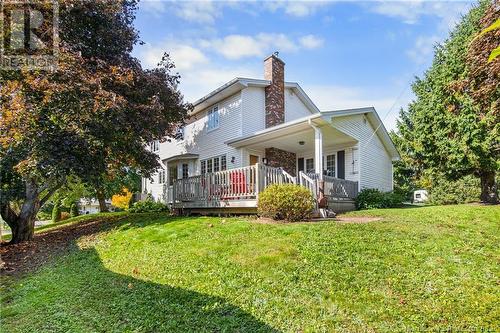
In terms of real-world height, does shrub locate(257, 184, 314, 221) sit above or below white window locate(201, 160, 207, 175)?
below

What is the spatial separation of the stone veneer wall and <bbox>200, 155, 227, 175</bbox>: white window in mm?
2327

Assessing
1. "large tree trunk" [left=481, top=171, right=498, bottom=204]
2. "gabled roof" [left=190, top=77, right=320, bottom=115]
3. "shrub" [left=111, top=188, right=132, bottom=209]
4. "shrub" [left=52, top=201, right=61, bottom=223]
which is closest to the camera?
"gabled roof" [left=190, top=77, right=320, bottom=115]

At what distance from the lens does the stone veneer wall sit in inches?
631

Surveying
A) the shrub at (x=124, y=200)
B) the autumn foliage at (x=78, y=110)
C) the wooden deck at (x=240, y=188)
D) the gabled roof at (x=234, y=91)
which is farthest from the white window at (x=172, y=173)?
the autumn foliage at (x=78, y=110)

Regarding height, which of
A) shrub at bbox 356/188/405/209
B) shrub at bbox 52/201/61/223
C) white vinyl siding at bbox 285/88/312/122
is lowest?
shrub at bbox 52/201/61/223

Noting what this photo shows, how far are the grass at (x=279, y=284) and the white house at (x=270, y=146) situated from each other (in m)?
4.16

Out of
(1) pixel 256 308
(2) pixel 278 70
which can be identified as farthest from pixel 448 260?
(2) pixel 278 70

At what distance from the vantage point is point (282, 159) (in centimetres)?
1644

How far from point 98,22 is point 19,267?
8754 mm

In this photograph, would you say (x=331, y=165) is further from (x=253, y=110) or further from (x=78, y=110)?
(x=78, y=110)

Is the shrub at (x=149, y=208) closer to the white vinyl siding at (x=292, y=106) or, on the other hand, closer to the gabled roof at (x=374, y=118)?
the white vinyl siding at (x=292, y=106)

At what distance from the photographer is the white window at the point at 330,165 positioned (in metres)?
15.8

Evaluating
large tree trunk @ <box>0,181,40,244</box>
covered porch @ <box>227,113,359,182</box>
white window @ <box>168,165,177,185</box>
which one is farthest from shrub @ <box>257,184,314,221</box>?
white window @ <box>168,165,177,185</box>

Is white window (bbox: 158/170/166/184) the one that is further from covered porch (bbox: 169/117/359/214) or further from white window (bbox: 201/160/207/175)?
covered porch (bbox: 169/117/359/214)
